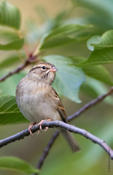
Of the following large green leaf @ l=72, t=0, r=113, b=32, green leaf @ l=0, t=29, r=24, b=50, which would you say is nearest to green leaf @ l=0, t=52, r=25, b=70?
green leaf @ l=0, t=29, r=24, b=50

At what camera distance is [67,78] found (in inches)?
135

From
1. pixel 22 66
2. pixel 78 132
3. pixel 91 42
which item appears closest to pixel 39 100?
pixel 22 66

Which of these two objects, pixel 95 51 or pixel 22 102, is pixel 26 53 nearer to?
pixel 22 102

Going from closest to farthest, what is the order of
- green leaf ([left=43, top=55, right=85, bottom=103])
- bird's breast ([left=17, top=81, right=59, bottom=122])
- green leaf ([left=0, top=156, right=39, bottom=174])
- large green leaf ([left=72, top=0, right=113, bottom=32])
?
green leaf ([left=0, top=156, right=39, bottom=174]) → green leaf ([left=43, top=55, right=85, bottom=103]) → bird's breast ([left=17, top=81, right=59, bottom=122]) → large green leaf ([left=72, top=0, right=113, bottom=32])

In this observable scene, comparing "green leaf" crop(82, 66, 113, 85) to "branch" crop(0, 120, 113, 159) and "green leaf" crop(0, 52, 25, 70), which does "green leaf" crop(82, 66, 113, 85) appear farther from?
"branch" crop(0, 120, 113, 159)

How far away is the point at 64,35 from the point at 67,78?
1.12 ft

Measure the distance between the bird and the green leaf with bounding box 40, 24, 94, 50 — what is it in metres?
0.31

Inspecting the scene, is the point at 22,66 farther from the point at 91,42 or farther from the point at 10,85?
the point at 91,42

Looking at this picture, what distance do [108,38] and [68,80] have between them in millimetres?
1063

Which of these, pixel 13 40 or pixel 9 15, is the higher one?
pixel 9 15

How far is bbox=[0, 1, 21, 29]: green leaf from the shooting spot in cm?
350

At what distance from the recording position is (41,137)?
6.41 metres

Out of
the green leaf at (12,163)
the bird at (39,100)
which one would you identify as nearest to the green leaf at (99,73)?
the bird at (39,100)

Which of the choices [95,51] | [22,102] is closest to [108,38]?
[95,51]
